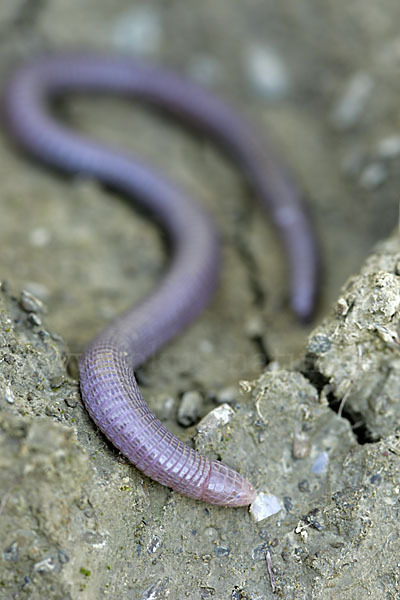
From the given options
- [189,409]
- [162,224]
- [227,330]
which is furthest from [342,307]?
[162,224]

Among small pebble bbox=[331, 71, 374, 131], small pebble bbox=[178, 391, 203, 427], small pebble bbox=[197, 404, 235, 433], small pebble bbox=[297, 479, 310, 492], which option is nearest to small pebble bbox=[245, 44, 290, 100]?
small pebble bbox=[331, 71, 374, 131]

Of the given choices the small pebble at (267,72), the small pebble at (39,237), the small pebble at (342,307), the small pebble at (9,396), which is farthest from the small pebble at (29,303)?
the small pebble at (267,72)

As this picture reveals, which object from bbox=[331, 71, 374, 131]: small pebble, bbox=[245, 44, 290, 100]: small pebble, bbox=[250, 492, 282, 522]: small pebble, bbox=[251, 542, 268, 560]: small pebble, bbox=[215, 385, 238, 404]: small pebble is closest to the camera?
bbox=[251, 542, 268, 560]: small pebble

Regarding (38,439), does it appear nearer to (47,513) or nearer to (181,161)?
(47,513)

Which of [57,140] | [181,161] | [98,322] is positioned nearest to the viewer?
[98,322]

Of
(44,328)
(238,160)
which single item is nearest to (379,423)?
(44,328)

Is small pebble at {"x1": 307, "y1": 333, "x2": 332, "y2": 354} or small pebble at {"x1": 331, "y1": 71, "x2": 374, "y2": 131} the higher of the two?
small pebble at {"x1": 331, "y1": 71, "x2": 374, "y2": 131}

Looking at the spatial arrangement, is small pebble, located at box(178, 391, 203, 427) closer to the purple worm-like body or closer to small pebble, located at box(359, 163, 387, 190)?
the purple worm-like body
